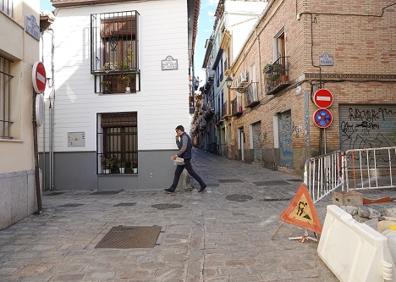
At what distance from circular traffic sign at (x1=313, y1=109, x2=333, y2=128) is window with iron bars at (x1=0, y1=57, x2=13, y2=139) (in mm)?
8456

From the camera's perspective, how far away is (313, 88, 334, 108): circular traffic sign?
36.8 feet

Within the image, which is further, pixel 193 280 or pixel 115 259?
pixel 115 259

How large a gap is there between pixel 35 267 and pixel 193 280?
1.82 meters

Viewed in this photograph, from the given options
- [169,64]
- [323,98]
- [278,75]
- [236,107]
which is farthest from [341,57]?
[236,107]

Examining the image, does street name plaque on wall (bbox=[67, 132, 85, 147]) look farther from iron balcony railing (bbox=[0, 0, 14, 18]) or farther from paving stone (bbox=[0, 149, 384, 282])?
iron balcony railing (bbox=[0, 0, 14, 18])

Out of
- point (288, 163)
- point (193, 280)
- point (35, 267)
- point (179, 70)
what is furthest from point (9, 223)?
point (288, 163)

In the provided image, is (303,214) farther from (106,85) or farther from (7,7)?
(106,85)

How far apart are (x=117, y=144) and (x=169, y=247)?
21.1 ft

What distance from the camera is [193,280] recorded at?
3.67 metres

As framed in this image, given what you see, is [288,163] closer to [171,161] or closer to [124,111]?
[171,161]

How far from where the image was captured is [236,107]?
24609mm

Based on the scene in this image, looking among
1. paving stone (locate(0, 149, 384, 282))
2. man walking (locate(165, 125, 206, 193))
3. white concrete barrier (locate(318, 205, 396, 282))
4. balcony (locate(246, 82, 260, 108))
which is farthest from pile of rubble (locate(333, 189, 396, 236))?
balcony (locate(246, 82, 260, 108))

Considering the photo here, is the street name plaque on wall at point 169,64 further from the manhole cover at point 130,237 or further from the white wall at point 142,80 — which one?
the manhole cover at point 130,237

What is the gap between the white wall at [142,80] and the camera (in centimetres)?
1014
